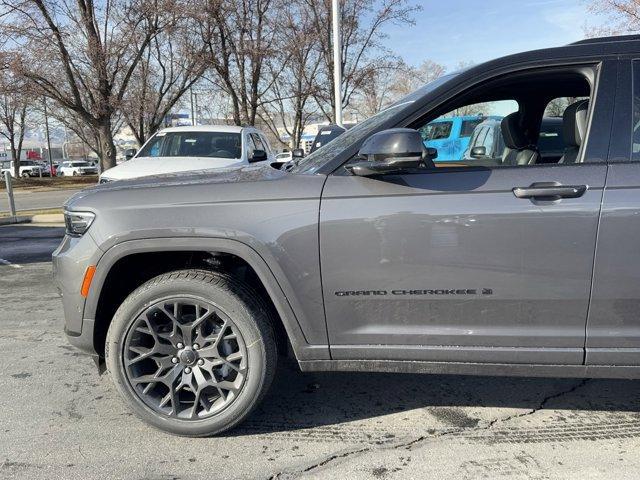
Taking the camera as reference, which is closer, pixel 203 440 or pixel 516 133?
pixel 203 440

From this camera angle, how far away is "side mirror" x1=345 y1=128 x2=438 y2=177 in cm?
238

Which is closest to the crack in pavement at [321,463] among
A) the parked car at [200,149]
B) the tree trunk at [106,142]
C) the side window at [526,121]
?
the side window at [526,121]

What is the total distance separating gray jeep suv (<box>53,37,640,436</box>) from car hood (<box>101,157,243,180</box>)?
207 inches

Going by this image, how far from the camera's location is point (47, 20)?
1263 centimetres

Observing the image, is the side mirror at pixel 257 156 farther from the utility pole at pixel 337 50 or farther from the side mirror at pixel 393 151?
the side mirror at pixel 393 151

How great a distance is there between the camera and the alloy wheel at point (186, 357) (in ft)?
8.96

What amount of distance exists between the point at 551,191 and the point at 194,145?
7730 mm

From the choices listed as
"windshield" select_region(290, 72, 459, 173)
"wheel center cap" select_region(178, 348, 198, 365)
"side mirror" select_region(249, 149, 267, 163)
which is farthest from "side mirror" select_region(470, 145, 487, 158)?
"side mirror" select_region(249, 149, 267, 163)

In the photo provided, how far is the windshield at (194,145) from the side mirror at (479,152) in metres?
5.48

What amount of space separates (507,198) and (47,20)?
13.5 meters

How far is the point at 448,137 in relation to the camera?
4785mm

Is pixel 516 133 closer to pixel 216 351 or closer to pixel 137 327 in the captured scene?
pixel 216 351

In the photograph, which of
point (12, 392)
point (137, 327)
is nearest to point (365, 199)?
point (137, 327)

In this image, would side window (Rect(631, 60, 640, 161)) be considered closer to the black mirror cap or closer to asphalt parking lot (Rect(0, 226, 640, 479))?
the black mirror cap
